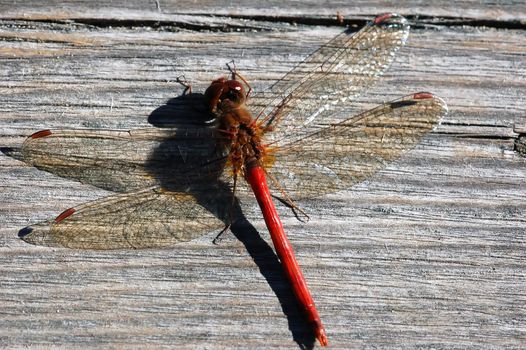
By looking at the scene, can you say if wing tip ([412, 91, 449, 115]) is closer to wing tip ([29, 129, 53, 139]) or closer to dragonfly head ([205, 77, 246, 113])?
dragonfly head ([205, 77, 246, 113])

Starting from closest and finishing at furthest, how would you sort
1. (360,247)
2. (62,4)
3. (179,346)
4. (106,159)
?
(179,346)
(360,247)
(106,159)
(62,4)

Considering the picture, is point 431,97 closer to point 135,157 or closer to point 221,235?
point 221,235

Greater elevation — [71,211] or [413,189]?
[413,189]

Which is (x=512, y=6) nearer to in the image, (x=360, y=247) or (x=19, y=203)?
(x=360, y=247)

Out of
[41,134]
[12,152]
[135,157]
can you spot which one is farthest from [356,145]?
[12,152]

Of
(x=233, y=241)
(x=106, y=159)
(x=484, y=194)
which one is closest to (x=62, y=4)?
(x=106, y=159)

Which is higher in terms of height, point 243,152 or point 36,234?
point 243,152
